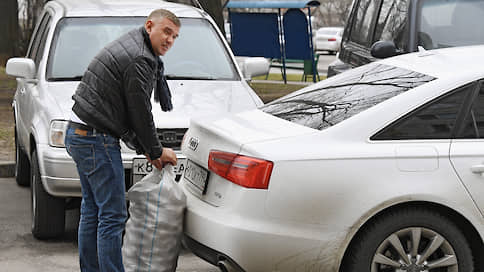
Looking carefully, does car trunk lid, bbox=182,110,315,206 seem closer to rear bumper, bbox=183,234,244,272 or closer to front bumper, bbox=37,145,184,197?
rear bumper, bbox=183,234,244,272

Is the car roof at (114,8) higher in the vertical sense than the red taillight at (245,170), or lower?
higher

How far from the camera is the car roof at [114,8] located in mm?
8023

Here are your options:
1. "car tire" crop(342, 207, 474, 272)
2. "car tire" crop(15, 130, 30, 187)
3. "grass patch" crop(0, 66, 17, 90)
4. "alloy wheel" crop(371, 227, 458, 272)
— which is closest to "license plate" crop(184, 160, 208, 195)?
"car tire" crop(342, 207, 474, 272)

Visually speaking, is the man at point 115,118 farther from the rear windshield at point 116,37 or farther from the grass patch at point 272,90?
the grass patch at point 272,90

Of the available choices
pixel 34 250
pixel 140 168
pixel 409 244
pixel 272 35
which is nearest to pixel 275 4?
pixel 272 35

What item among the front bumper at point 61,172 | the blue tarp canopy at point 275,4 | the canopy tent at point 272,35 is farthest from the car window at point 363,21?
the blue tarp canopy at point 275,4

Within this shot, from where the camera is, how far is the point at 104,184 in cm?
505

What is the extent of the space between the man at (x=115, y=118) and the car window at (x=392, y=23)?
3484mm

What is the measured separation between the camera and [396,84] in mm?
5074

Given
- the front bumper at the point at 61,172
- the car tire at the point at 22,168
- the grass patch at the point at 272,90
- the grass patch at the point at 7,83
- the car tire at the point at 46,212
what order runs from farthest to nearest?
the grass patch at the point at 7,83 → the grass patch at the point at 272,90 → the car tire at the point at 22,168 → the car tire at the point at 46,212 → the front bumper at the point at 61,172

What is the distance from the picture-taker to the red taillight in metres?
4.55

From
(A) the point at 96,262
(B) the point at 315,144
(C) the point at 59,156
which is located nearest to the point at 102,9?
(C) the point at 59,156

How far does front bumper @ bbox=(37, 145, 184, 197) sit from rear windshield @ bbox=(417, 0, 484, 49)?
2710 mm

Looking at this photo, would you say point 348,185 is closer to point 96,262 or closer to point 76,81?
point 96,262
